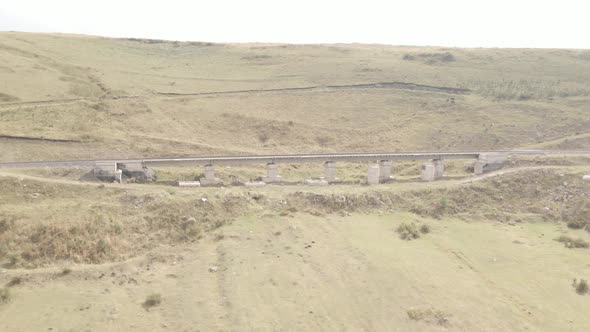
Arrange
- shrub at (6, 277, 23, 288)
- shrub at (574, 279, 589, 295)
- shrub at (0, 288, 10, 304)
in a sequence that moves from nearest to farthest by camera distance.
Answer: shrub at (0, 288, 10, 304) < shrub at (6, 277, 23, 288) < shrub at (574, 279, 589, 295)

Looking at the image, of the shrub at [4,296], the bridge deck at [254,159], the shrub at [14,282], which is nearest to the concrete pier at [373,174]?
the bridge deck at [254,159]

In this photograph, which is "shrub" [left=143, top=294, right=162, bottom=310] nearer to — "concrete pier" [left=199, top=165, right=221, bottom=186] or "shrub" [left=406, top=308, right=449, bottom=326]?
"shrub" [left=406, top=308, right=449, bottom=326]

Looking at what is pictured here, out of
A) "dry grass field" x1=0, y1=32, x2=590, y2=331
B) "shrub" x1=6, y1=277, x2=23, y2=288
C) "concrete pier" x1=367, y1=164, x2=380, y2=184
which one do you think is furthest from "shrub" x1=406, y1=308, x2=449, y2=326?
"shrub" x1=6, y1=277, x2=23, y2=288

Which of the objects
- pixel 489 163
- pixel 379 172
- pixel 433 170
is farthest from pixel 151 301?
pixel 489 163

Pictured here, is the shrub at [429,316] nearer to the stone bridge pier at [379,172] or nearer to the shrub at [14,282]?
the stone bridge pier at [379,172]

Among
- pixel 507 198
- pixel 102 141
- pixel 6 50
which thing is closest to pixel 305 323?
pixel 507 198

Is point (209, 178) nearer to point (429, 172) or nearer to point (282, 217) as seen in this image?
point (282, 217)
